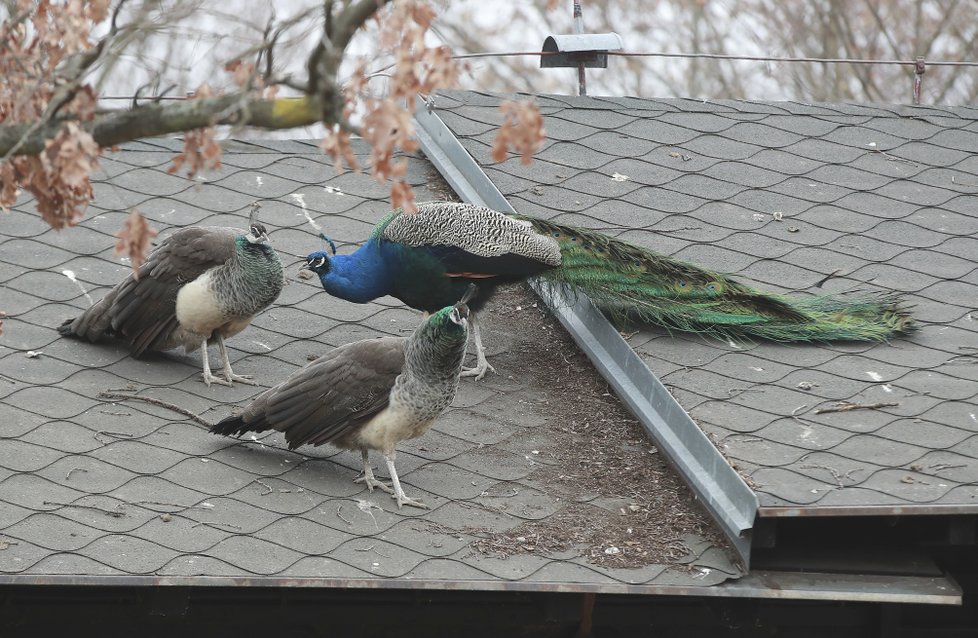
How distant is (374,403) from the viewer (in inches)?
205

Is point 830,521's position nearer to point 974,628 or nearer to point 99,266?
point 974,628

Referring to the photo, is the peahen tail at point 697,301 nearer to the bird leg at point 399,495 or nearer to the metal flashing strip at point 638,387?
the metal flashing strip at point 638,387

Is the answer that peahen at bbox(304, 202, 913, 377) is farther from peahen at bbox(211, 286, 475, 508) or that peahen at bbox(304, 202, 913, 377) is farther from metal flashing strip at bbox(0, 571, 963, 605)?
metal flashing strip at bbox(0, 571, 963, 605)

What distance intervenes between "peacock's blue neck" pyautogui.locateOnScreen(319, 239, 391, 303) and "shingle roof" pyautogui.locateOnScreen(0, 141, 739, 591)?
0.18 meters

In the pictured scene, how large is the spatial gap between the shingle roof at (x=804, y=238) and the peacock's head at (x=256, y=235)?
56.8 inches

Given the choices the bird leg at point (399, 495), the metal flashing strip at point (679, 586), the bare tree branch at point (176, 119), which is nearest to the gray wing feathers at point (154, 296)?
the bird leg at point (399, 495)

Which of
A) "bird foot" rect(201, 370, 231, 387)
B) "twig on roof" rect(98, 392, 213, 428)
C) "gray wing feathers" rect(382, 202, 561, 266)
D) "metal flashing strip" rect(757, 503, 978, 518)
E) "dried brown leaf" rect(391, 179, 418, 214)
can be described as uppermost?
"dried brown leaf" rect(391, 179, 418, 214)

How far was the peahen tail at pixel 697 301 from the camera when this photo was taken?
5949mm

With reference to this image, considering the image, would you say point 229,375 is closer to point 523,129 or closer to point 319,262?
point 319,262

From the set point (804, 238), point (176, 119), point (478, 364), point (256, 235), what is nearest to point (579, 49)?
point (804, 238)

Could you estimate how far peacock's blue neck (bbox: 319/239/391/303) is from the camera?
6.20 m

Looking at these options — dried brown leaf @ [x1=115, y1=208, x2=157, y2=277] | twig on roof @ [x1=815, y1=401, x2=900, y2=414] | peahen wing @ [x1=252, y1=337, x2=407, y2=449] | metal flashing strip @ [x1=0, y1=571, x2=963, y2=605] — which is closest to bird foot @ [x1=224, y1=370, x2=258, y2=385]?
peahen wing @ [x1=252, y1=337, x2=407, y2=449]

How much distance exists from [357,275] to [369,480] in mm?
1334

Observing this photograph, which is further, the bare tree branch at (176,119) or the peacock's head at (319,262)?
the peacock's head at (319,262)
